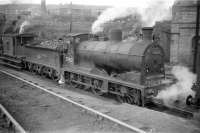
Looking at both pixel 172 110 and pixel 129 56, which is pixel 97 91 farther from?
pixel 172 110

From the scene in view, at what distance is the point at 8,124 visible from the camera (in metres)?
7.05

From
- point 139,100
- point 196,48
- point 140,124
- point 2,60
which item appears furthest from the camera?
point 2,60

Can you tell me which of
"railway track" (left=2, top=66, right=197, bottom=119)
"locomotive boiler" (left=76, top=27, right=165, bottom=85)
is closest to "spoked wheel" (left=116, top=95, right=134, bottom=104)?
"railway track" (left=2, top=66, right=197, bottom=119)

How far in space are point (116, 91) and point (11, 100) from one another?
428 cm

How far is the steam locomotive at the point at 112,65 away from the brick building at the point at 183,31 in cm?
687

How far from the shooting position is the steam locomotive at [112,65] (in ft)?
29.9

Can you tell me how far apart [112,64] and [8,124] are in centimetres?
487

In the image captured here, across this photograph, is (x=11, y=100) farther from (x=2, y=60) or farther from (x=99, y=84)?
(x=2, y=60)

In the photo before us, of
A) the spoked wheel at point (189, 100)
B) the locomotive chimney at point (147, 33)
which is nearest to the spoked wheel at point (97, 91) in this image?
the locomotive chimney at point (147, 33)

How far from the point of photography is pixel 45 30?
3722cm

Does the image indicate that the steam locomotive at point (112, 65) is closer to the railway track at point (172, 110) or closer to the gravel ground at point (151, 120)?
the railway track at point (172, 110)

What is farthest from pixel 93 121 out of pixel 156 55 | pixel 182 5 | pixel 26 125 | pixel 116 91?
pixel 182 5

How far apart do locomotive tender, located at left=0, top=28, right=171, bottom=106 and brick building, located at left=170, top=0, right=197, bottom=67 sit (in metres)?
6.91

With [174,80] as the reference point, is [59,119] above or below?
below
